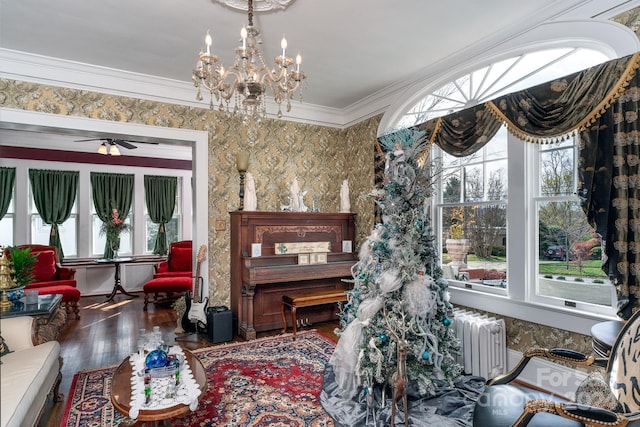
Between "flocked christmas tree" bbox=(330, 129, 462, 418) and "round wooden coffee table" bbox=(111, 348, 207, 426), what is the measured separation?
1.10 meters

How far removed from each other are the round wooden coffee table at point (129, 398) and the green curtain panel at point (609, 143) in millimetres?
2869

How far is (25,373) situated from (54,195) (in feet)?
19.5

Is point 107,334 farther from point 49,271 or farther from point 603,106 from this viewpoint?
point 603,106

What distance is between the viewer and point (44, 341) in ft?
8.91

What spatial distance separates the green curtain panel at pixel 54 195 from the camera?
21.7 feet

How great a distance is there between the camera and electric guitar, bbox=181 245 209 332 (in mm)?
4328

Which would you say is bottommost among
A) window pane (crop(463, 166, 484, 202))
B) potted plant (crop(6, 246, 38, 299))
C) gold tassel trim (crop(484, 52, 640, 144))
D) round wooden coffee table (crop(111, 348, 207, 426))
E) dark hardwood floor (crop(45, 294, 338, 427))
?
dark hardwood floor (crop(45, 294, 338, 427))

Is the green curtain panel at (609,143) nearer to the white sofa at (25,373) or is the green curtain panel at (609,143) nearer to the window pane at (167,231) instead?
the white sofa at (25,373)

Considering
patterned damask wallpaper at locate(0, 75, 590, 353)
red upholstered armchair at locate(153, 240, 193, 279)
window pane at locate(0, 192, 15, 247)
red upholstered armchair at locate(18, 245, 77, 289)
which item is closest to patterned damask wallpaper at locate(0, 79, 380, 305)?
patterned damask wallpaper at locate(0, 75, 590, 353)

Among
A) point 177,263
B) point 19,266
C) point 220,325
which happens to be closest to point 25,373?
point 19,266

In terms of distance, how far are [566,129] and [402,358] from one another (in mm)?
2021

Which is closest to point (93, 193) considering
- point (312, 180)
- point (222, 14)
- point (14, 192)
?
point (14, 192)

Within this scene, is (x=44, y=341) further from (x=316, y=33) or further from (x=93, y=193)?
(x=93, y=193)

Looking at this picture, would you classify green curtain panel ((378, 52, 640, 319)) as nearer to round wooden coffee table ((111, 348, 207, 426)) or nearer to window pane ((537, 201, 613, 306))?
window pane ((537, 201, 613, 306))
